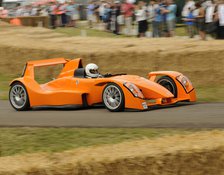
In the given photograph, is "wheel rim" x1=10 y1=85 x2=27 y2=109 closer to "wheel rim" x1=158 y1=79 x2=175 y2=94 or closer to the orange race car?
the orange race car

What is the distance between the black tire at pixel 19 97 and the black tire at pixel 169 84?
2.41 meters

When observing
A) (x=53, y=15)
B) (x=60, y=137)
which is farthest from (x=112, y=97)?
(x=53, y=15)

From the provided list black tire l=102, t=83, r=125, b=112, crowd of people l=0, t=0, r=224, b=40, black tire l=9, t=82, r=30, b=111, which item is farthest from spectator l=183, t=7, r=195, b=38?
black tire l=102, t=83, r=125, b=112

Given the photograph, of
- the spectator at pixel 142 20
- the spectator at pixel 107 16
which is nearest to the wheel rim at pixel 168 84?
the spectator at pixel 142 20

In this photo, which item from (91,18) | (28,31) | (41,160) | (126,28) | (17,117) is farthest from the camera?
(91,18)

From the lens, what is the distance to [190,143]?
5.73m

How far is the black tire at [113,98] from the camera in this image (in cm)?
1055

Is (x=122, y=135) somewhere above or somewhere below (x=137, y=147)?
below

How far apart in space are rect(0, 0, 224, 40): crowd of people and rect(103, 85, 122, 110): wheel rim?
6646 mm

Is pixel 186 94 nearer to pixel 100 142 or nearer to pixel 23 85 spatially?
pixel 23 85

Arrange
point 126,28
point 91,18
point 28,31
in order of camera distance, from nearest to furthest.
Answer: point 28,31, point 126,28, point 91,18

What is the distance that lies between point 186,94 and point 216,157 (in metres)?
5.82

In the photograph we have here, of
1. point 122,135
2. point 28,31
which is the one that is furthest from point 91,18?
point 122,135

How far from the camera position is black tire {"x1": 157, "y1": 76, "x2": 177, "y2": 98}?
37.2ft
